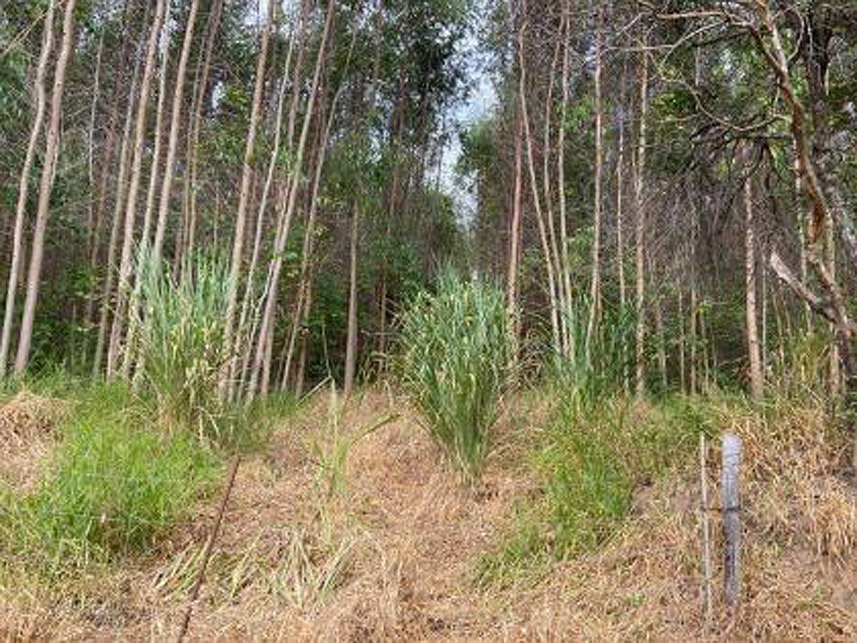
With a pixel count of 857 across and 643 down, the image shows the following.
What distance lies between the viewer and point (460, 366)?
14.4 ft

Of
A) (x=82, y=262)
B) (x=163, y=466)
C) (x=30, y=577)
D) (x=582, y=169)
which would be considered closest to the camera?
(x=30, y=577)

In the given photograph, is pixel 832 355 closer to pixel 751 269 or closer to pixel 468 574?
pixel 468 574

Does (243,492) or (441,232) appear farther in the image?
(441,232)

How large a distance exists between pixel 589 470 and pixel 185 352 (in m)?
2.20

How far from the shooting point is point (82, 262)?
12.1m

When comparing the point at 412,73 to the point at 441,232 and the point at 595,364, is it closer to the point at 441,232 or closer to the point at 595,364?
the point at 441,232

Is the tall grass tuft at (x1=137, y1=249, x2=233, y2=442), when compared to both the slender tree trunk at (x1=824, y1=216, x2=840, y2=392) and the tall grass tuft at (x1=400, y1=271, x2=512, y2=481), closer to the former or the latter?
the tall grass tuft at (x1=400, y1=271, x2=512, y2=481)

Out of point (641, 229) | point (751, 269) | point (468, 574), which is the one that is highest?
point (641, 229)

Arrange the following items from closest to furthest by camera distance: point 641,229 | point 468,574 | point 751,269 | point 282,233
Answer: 1. point 468,574
2. point 751,269
3. point 641,229
4. point 282,233

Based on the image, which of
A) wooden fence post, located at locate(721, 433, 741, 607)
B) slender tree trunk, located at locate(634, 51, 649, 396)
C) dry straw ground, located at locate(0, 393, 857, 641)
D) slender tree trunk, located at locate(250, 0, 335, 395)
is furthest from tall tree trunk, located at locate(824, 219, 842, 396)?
slender tree trunk, located at locate(250, 0, 335, 395)

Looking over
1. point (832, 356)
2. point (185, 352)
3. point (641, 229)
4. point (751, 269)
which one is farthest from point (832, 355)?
point (641, 229)

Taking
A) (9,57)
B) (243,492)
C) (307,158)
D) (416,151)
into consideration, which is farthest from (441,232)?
(243,492)

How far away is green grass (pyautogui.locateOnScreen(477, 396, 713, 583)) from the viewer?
3596mm

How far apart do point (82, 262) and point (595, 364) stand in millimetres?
9696
